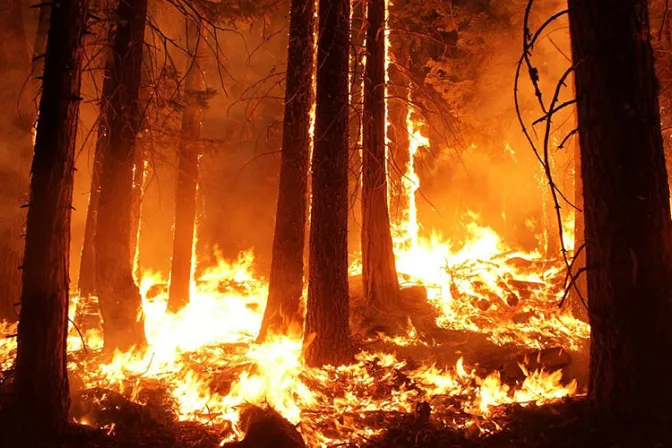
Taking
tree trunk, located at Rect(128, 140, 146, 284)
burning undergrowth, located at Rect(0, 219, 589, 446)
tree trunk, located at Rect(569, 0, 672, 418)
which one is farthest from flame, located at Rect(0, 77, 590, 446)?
tree trunk, located at Rect(128, 140, 146, 284)

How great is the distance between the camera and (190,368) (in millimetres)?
7594

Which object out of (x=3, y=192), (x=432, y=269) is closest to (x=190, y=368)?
(x=3, y=192)

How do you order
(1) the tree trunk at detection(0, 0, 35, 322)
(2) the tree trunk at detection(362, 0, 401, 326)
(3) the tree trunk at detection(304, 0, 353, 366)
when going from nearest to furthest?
1. (3) the tree trunk at detection(304, 0, 353, 366)
2. (2) the tree trunk at detection(362, 0, 401, 326)
3. (1) the tree trunk at detection(0, 0, 35, 322)

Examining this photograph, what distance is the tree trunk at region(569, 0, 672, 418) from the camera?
3957 millimetres

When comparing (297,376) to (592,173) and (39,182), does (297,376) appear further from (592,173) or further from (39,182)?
(592,173)

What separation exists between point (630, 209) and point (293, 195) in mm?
5905

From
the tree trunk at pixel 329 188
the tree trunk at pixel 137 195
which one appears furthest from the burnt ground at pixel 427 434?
the tree trunk at pixel 137 195

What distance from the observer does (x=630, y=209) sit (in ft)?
13.0

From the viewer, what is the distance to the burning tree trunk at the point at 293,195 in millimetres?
8852

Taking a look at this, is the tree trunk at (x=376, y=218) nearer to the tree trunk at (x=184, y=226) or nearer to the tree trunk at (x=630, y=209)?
the tree trunk at (x=184, y=226)

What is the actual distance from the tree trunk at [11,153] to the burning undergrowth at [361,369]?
1.33 m

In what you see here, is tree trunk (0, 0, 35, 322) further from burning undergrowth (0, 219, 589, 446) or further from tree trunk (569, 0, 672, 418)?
tree trunk (569, 0, 672, 418)

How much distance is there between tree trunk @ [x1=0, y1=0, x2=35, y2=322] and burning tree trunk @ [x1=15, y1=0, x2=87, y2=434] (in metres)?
7.24

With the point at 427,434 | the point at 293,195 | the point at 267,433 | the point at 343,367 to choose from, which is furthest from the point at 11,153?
the point at 427,434
